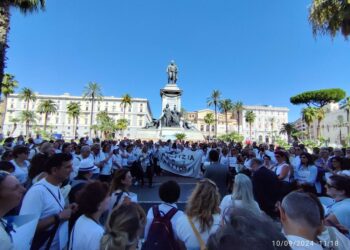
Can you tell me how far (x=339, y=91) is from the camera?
55312 millimetres

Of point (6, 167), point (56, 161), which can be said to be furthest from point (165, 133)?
point (56, 161)

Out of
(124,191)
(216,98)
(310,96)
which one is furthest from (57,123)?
(124,191)

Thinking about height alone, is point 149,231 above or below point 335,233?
below

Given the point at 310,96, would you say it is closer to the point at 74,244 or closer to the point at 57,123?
the point at 74,244

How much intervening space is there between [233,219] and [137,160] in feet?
27.7

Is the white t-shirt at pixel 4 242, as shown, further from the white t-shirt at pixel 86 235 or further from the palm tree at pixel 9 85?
the palm tree at pixel 9 85

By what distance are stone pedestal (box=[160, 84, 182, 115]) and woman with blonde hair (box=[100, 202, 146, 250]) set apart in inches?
1317

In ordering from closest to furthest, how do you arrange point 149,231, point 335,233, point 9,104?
point 335,233 → point 149,231 → point 9,104

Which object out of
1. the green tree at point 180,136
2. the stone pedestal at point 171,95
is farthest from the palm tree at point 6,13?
the stone pedestal at point 171,95

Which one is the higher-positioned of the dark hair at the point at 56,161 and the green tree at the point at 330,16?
the green tree at the point at 330,16

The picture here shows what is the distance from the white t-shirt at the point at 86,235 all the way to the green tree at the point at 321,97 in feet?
218

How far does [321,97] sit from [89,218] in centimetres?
6692

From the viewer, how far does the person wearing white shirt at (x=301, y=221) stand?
1564 mm

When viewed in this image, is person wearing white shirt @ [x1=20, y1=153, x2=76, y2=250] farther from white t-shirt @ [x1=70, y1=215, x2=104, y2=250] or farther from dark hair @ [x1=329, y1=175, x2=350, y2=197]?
dark hair @ [x1=329, y1=175, x2=350, y2=197]
